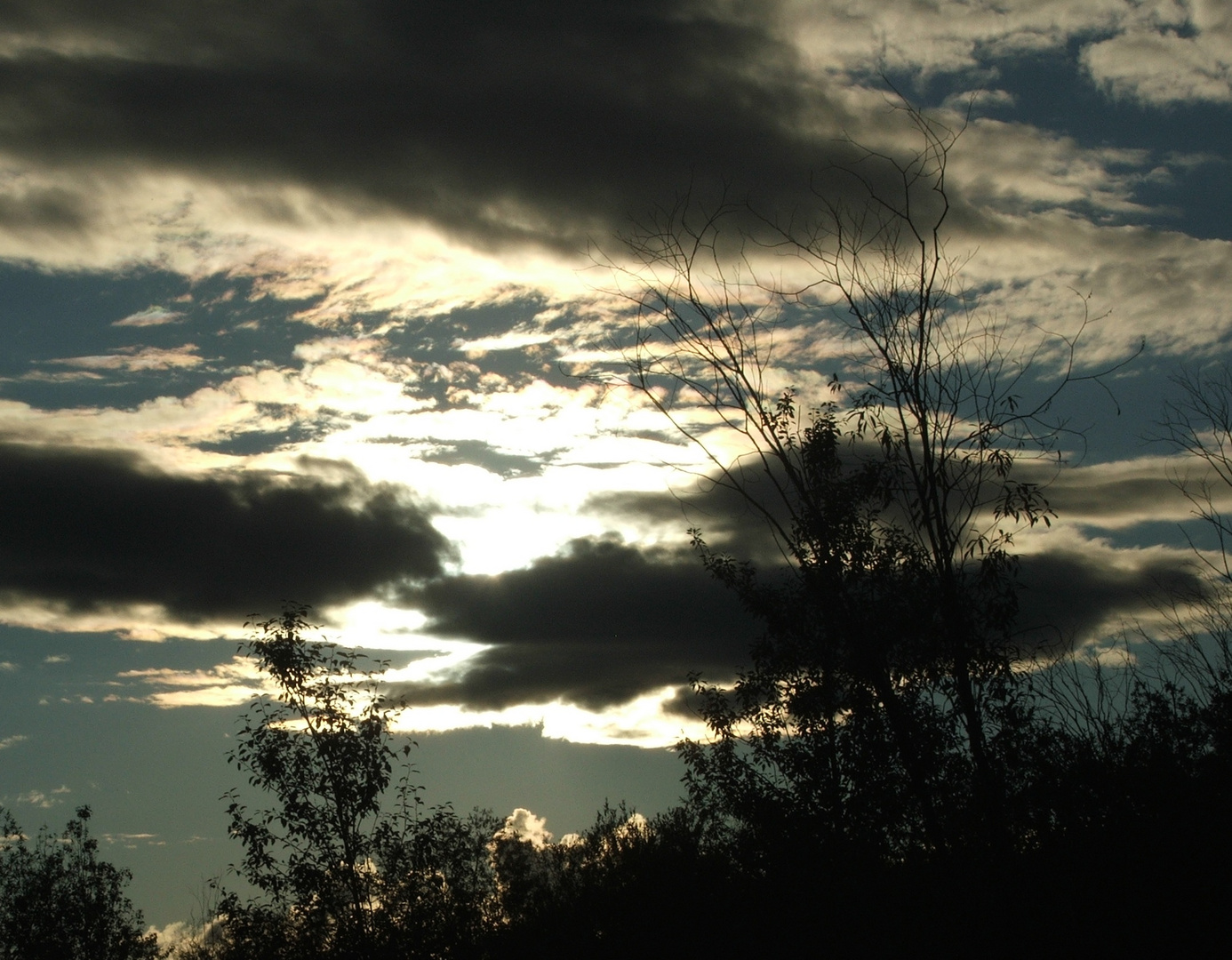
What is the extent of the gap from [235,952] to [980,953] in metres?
17.9

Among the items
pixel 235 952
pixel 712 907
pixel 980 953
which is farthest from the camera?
pixel 712 907

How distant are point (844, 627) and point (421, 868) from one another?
1517 cm

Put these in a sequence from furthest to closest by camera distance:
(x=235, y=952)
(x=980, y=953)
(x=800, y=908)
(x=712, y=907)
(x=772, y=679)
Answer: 1. (x=712, y=907)
2. (x=235, y=952)
3. (x=800, y=908)
4. (x=772, y=679)
5. (x=980, y=953)

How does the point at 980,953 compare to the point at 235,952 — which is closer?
the point at 980,953

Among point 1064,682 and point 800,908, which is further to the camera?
point 800,908

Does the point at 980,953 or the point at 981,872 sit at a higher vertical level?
the point at 981,872

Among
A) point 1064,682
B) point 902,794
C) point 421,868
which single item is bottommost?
point 421,868

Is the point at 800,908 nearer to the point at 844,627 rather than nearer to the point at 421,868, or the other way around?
the point at 844,627

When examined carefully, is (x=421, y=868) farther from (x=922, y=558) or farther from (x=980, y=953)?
(x=922, y=558)

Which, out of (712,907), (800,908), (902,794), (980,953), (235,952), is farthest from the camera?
(712,907)

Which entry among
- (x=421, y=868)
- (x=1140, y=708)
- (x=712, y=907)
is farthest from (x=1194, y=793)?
(x=421, y=868)

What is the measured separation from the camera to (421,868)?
26.8 m

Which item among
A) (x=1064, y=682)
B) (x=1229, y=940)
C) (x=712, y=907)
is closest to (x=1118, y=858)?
(x=1229, y=940)

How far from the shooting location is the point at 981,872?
1744cm
